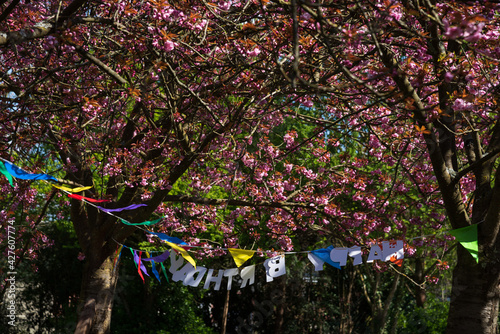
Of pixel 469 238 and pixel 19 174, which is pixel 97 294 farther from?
pixel 469 238

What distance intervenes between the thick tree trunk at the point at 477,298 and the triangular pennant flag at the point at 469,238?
8.2 inches

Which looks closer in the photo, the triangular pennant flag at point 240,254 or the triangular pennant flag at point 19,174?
the triangular pennant flag at point 19,174

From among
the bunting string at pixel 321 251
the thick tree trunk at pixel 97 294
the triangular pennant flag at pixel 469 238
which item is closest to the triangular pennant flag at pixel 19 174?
the bunting string at pixel 321 251

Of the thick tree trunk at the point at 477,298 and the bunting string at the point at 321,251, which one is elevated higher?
the bunting string at the point at 321,251

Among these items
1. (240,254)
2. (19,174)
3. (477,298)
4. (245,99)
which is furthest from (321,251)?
(19,174)

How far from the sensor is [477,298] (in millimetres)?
4754

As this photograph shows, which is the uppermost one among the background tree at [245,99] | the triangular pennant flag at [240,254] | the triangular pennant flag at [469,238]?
the background tree at [245,99]

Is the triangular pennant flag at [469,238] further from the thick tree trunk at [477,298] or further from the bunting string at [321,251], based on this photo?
the thick tree trunk at [477,298]

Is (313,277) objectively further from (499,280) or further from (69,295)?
(499,280)

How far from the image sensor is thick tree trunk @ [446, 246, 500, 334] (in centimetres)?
474

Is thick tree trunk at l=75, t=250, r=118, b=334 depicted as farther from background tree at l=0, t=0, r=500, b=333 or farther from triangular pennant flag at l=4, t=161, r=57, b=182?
triangular pennant flag at l=4, t=161, r=57, b=182

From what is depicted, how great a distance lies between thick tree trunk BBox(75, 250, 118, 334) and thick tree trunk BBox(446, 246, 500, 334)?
4.89 meters

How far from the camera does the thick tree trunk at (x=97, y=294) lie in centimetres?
764

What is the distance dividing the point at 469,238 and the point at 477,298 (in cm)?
60
